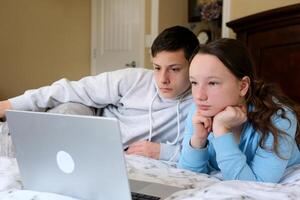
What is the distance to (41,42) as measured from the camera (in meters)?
4.00

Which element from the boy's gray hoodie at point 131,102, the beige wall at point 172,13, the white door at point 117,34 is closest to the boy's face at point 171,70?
the boy's gray hoodie at point 131,102

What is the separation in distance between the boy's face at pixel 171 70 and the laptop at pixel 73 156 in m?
0.55

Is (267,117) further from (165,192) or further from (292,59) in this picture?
(292,59)

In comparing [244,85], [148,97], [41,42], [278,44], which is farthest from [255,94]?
[41,42]

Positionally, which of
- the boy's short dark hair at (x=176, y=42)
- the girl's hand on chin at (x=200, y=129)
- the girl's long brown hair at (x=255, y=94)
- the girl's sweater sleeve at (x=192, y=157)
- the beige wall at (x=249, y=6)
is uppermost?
the beige wall at (x=249, y=6)

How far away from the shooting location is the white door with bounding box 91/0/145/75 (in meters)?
3.96

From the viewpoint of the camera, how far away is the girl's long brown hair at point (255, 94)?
1.10 m

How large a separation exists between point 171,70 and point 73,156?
2.32ft

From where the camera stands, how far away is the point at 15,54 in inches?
150

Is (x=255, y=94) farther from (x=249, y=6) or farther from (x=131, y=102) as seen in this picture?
(x=249, y=6)

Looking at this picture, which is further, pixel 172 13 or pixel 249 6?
pixel 172 13

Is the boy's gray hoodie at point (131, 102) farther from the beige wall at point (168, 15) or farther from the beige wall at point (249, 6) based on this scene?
the beige wall at point (168, 15)

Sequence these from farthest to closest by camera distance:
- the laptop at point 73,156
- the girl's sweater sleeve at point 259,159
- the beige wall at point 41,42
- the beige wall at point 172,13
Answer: the beige wall at point 41,42, the beige wall at point 172,13, the girl's sweater sleeve at point 259,159, the laptop at point 73,156

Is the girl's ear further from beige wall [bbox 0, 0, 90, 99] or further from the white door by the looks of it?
beige wall [bbox 0, 0, 90, 99]
